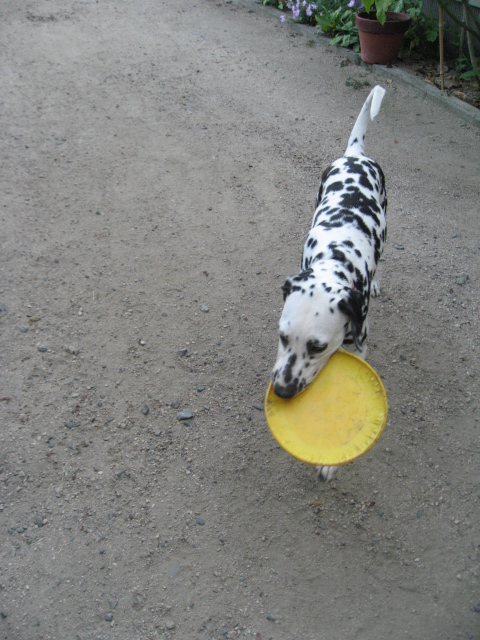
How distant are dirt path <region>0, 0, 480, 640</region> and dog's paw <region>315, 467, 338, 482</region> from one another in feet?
0.38

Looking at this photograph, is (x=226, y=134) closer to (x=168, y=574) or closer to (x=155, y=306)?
(x=155, y=306)

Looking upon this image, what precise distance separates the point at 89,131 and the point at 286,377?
532cm

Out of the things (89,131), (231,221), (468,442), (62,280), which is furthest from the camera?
Result: (89,131)

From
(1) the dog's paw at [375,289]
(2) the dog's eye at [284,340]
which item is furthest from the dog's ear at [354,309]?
(1) the dog's paw at [375,289]

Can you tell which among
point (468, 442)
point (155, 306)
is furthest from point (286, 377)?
point (155, 306)

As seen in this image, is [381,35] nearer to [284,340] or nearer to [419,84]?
[419,84]

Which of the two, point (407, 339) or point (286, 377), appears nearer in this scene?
point (286, 377)

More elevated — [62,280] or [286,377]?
[286,377]

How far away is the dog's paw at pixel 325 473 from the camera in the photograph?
3564 millimetres

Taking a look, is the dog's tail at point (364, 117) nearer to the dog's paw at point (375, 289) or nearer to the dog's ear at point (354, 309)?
the dog's paw at point (375, 289)

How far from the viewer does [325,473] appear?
3.58 metres

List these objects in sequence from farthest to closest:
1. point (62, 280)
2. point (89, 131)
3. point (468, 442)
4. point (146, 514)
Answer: point (89, 131) → point (62, 280) → point (468, 442) → point (146, 514)

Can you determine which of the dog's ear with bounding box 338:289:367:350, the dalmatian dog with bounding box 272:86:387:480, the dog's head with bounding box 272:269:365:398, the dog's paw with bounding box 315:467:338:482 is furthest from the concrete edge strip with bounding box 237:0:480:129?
the dog's paw with bounding box 315:467:338:482

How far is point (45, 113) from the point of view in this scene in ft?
24.9
